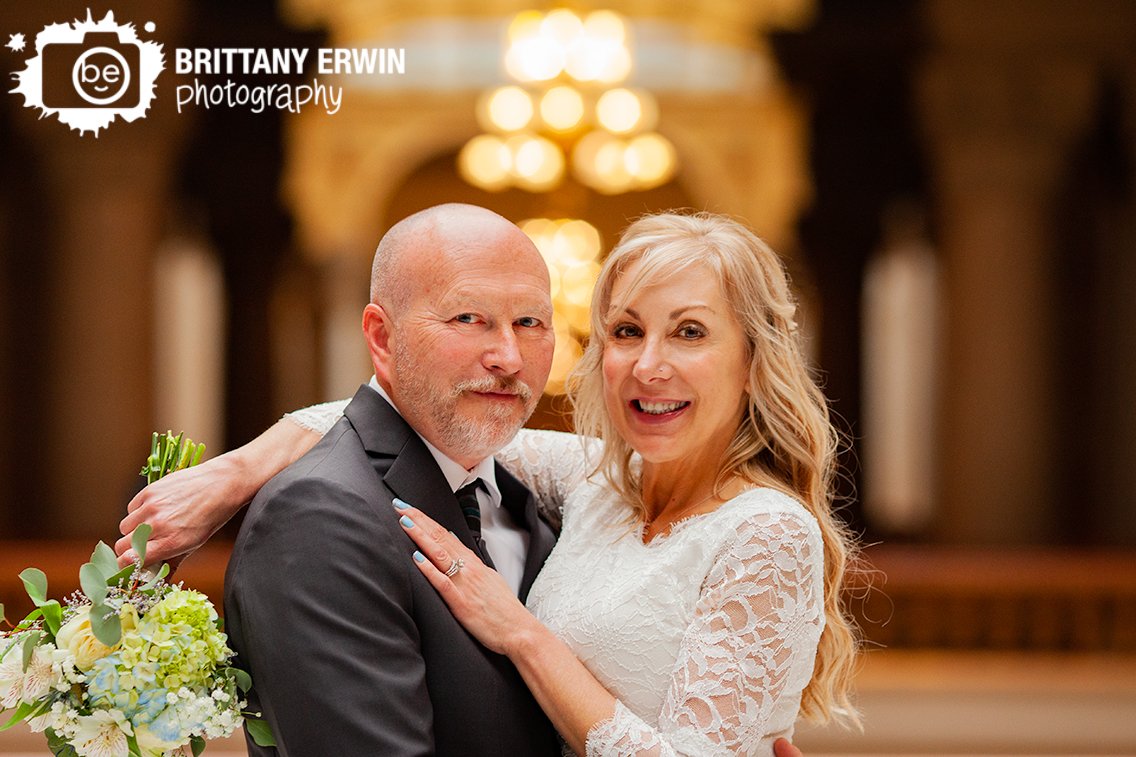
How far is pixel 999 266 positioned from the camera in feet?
36.0

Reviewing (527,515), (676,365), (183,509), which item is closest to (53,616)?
(183,509)

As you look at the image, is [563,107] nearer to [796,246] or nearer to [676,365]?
[796,246]

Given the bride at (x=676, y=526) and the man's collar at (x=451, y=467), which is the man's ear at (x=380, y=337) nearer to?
the man's collar at (x=451, y=467)

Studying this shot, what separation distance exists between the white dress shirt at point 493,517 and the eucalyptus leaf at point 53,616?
71 cm

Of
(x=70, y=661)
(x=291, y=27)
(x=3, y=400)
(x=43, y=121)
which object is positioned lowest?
(x=3, y=400)

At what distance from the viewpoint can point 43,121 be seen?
11.1 metres

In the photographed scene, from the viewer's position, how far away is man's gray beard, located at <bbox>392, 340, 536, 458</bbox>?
251 centimetres

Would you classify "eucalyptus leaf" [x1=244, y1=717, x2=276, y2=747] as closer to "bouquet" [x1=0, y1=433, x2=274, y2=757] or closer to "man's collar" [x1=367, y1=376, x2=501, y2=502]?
"bouquet" [x1=0, y1=433, x2=274, y2=757]

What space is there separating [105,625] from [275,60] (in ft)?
32.7

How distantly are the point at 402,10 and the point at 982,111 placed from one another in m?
6.13

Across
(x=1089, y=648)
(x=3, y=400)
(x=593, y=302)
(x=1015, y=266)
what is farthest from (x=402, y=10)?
(x=593, y=302)

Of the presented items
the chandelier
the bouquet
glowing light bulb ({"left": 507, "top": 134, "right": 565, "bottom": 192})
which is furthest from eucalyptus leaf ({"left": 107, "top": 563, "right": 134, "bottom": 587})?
glowing light bulb ({"left": 507, "top": 134, "right": 565, "bottom": 192})

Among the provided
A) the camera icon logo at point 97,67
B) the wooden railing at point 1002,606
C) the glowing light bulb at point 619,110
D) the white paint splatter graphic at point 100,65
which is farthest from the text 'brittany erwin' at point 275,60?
the wooden railing at point 1002,606

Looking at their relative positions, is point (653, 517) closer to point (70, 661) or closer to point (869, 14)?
point (70, 661)
